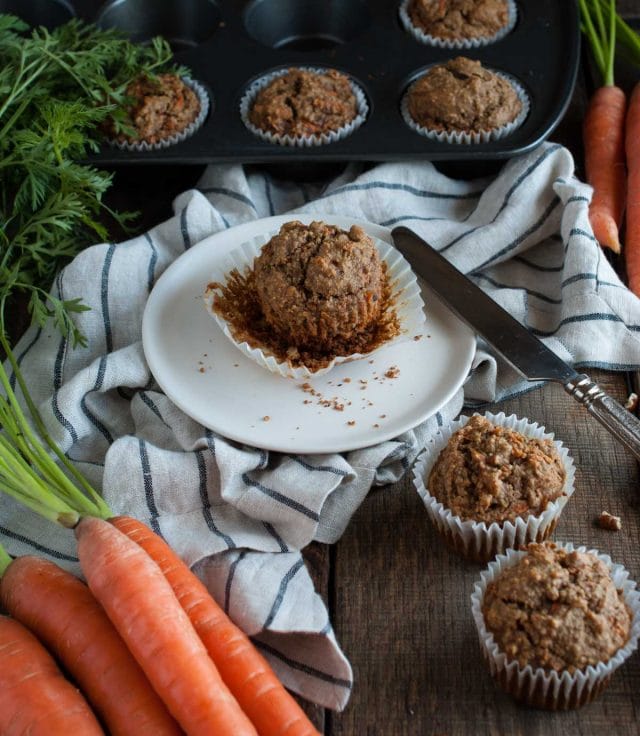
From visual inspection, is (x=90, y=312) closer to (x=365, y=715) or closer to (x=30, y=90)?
(x=30, y=90)

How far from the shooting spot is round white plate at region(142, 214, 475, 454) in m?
3.39

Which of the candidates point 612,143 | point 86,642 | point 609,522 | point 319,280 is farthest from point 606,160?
point 86,642

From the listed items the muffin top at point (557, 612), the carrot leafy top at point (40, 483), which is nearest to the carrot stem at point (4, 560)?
the carrot leafy top at point (40, 483)

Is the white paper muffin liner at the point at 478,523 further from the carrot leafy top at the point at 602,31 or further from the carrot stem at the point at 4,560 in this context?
the carrot leafy top at the point at 602,31

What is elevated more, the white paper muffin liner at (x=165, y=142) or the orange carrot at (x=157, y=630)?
the white paper muffin liner at (x=165, y=142)

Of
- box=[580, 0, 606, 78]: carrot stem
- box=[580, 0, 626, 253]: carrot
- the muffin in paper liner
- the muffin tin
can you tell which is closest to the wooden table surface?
box=[580, 0, 626, 253]: carrot

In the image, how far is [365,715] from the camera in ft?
9.31

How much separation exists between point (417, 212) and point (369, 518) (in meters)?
1.46

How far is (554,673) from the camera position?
2609mm

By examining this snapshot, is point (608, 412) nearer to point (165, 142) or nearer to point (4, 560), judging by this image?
point (4, 560)

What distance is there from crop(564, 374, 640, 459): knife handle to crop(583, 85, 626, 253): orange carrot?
100cm

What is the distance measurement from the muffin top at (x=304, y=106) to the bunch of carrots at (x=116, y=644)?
179cm

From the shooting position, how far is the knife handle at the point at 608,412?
3.17 m

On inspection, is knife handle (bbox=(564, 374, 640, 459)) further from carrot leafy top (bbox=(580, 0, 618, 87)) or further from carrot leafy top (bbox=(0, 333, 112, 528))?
carrot leafy top (bbox=(580, 0, 618, 87))
